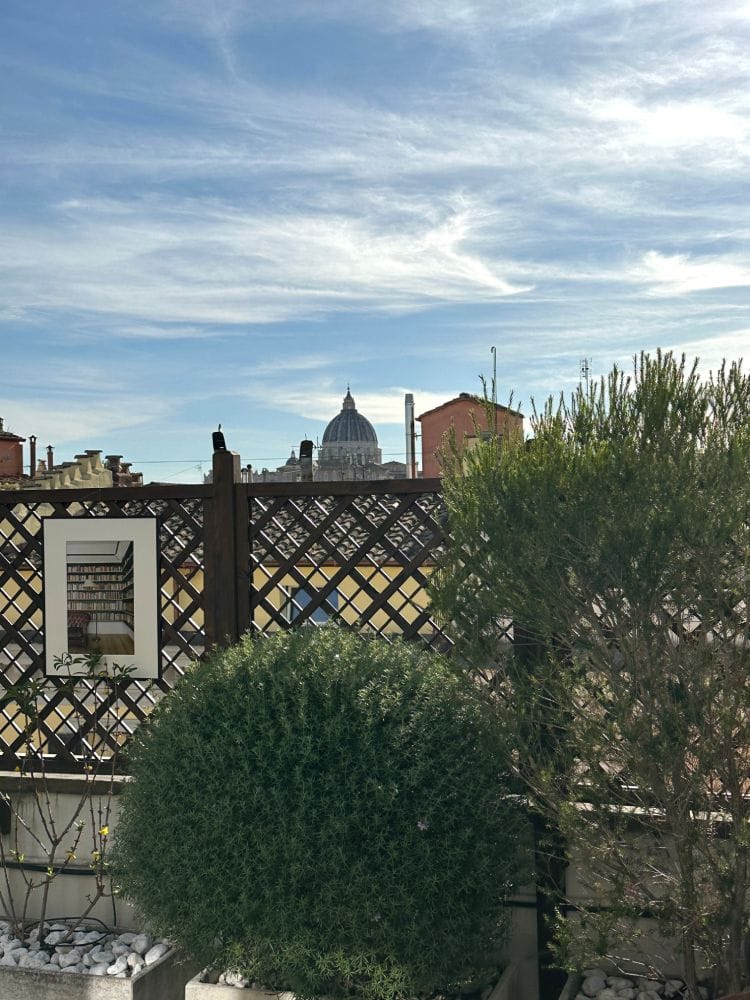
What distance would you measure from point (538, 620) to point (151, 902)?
69.8 inches

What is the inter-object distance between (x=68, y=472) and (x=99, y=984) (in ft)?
52.0

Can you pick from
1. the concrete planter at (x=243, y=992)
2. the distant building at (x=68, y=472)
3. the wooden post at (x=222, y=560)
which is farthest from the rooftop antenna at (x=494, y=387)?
the distant building at (x=68, y=472)

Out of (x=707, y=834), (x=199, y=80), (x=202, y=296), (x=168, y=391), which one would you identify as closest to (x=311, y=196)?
(x=199, y=80)

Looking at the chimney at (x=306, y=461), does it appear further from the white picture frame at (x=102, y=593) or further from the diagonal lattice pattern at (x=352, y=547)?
the white picture frame at (x=102, y=593)

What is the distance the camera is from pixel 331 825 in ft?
12.0

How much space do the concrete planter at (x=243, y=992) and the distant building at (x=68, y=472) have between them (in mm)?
14215

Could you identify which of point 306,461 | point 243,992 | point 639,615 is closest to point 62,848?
point 243,992

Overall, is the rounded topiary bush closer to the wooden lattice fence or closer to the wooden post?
the wooden lattice fence

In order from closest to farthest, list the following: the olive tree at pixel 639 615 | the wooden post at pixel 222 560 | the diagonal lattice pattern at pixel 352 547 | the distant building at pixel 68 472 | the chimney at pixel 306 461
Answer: the olive tree at pixel 639 615
the diagonal lattice pattern at pixel 352 547
the wooden post at pixel 222 560
the chimney at pixel 306 461
the distant building at pixel 68 472

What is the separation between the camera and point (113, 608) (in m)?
5.68

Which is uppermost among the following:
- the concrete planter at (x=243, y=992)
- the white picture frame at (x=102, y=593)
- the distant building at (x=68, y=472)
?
the distant building at (x=68, y=472)

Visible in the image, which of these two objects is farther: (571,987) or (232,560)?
(232,560)

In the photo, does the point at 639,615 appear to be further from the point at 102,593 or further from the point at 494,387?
the point at 102,593

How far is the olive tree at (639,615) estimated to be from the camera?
347 centimetres
